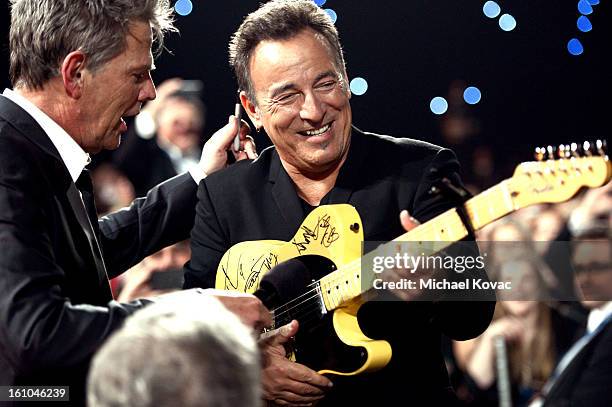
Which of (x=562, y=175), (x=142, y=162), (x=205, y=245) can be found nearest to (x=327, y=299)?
(x=205, y=245)

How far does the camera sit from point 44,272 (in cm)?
193

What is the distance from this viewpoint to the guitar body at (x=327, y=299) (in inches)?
87.7

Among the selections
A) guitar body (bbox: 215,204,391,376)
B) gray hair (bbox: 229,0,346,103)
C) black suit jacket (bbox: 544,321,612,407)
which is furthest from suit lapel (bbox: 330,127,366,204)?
black suit jacket (bbox: 544,321,612,407)

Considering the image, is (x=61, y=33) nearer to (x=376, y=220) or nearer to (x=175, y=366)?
(x=376, y=220)

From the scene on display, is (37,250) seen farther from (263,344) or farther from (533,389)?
(533,389)

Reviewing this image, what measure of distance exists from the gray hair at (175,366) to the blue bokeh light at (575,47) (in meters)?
3.07

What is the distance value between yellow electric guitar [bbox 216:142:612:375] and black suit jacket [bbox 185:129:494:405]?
0.06 m

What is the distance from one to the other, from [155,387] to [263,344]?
1.18 meters

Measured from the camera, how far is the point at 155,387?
→ 3.71 feet

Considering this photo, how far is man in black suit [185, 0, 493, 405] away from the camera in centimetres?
227

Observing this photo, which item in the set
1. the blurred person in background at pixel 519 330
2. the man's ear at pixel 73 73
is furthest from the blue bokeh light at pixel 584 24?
the man's ear at pixel 73 73

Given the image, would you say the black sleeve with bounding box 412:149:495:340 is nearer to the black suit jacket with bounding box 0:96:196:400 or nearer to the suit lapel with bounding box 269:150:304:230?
the suit lapel with bounding box 269:150:304:230

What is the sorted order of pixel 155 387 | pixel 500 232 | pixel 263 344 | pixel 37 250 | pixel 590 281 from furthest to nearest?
pixel 500 232 < pixel 590 281 < pixel 263 344 < pixel 37 250 < pixel 155 387

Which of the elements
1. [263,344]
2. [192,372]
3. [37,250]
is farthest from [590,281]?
[192,372]
